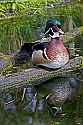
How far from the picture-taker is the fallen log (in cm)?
558

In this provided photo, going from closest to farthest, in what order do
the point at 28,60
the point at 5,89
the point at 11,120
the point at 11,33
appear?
the point at 11,120 < the point at 5,89 < the point at 28,60 < the point at 11,33

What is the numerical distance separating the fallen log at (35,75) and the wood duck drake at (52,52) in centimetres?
11

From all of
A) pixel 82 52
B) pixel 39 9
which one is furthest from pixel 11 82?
pixel 39 9

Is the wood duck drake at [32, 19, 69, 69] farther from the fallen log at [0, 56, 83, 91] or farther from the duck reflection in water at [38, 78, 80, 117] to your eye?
the duck reflection in water at [38, 78, 80, 117]

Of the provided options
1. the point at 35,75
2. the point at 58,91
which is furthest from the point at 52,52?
the point at 58,91

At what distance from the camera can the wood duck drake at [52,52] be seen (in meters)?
5.96

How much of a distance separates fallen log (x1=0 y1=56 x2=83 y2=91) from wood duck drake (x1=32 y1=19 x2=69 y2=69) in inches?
4.5

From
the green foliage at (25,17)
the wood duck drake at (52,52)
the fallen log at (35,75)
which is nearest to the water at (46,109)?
the fallen log at (35,75)

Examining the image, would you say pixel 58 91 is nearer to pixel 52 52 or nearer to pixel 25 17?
pixel 52 52

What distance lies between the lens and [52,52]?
599 centimetres

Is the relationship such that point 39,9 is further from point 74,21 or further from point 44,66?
point 44,66

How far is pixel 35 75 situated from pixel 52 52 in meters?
0.48

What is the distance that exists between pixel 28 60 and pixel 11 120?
6.47 ft

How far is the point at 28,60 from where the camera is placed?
646 centimetres
